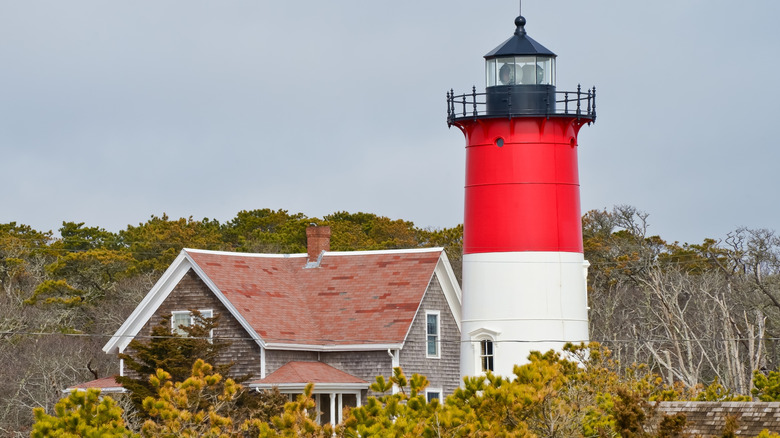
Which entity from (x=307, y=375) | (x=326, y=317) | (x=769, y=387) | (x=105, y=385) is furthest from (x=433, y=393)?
(x=769, y=387)

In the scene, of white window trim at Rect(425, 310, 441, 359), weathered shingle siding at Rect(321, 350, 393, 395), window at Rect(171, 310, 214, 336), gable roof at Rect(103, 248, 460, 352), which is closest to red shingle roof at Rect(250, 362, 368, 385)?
weathered shingle siding at Rect(321, 350, 393, 395)

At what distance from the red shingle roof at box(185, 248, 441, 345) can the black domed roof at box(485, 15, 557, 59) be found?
676 cm

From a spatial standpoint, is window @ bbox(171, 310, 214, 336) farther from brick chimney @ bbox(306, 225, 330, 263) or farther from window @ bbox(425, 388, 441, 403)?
window @ bbox(425, 388, 441, 403)

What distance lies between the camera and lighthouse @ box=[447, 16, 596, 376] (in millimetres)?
26750

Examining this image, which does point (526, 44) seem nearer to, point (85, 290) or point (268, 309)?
point (268, 309)

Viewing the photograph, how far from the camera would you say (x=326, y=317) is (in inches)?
1294

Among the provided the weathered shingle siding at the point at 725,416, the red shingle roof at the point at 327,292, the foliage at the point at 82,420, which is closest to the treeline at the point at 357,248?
the red shingle roof at the point at 327,292

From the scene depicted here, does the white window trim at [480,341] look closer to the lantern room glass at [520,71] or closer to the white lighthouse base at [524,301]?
the white lighthouse base at [524,301]

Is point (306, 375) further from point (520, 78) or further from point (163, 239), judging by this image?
point (163, 239)

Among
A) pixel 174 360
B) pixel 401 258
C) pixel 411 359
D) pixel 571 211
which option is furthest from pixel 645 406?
pixel 401 258

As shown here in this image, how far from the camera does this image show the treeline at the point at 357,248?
119 ft

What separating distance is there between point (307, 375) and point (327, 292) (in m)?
3.82

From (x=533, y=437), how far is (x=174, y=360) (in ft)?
47.6

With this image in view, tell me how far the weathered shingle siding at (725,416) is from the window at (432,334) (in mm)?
12437
